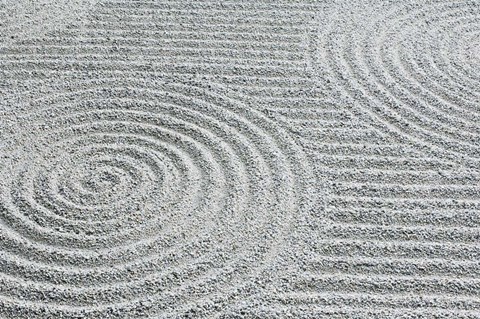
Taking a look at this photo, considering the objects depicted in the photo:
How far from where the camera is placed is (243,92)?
9.43 ft

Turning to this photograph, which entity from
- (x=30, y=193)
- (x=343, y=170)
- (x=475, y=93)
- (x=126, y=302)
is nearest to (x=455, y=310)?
(x=343, y=170)

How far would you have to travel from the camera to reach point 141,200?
2.44 meters

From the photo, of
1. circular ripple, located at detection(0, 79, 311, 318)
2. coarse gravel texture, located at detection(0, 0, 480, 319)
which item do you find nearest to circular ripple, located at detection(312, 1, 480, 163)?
coarse gravel texture, located at detection(0, 0, 480, 319)

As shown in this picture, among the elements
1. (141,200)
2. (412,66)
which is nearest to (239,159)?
(141,200)

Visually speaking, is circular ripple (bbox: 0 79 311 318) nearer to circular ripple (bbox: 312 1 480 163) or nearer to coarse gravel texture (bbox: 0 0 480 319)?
coarse gravel texture (bbox: 0 0 480 319)

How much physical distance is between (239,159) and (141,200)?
1.27 ft

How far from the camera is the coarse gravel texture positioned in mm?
2145

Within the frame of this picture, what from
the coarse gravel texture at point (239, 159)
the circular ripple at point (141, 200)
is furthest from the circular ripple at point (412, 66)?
the circular ripple at point (141, 200)

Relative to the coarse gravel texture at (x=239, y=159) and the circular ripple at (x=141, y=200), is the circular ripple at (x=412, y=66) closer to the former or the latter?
the coarse gravel texture at (x=239, y=159)

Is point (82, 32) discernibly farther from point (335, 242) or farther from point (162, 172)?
point (335, 242)

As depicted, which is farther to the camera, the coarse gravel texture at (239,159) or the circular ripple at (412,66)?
the circular ripple at (412,66)

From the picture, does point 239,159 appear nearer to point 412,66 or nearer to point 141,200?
point 141,200

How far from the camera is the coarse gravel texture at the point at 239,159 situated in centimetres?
214

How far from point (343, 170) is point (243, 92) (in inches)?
22.8
